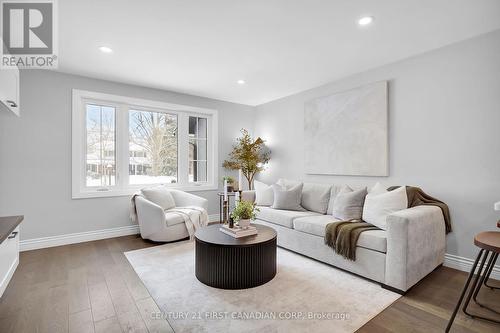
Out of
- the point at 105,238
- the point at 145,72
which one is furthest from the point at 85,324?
the point at 145,72

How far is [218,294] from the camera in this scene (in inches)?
90.0

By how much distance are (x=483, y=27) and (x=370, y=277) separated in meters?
2.77

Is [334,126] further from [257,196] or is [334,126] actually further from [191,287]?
[191,287]

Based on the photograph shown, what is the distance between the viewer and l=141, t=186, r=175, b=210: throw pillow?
4082mm

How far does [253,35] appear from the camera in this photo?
2.68 m

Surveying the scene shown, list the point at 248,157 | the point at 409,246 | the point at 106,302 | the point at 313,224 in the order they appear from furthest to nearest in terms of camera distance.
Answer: the point at 248,157 → the point at 313,224 → the point at 409,246 → the point at 106,302

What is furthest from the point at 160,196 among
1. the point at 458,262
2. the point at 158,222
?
the point at 458,262

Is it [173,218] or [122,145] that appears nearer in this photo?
[173,218]

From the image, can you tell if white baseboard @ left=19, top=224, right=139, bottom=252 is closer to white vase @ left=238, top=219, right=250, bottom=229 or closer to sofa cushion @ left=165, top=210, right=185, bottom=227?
sofa cushion @ left=165, top=210, right=185, bottom=227

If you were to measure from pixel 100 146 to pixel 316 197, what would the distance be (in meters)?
3.56

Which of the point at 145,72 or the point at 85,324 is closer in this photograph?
the point at 85,324

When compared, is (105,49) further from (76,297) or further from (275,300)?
(275,300)

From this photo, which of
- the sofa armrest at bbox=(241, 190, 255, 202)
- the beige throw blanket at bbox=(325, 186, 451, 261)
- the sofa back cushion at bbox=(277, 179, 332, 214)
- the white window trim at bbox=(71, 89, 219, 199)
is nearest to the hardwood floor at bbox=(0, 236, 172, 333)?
the white window trim at bbox=(71, 89, 219, 199)

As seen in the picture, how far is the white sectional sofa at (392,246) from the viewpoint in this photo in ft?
7.49
